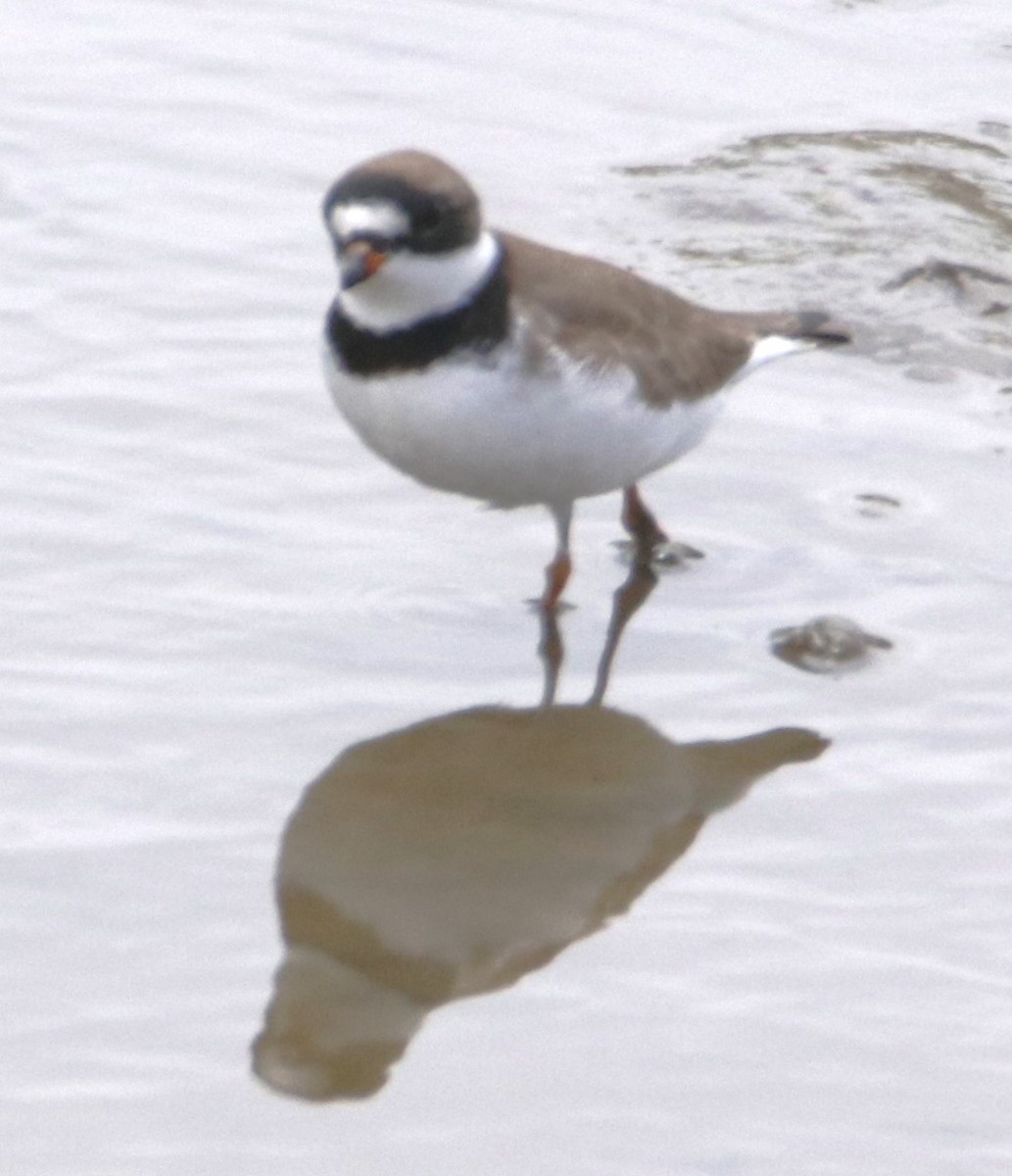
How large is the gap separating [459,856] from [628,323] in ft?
6.10

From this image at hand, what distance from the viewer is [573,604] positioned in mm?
7316

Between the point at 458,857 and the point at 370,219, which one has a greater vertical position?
the point at 370,219

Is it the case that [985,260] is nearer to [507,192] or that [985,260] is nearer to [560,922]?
[507,192]

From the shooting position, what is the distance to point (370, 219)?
6422 mm

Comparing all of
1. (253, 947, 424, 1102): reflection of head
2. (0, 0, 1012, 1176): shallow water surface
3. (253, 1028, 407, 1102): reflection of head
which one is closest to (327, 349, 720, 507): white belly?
(0, 0, 1012, 1176): shallow water surface

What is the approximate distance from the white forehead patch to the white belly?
34 centimetres

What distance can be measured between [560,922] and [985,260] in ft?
14.8

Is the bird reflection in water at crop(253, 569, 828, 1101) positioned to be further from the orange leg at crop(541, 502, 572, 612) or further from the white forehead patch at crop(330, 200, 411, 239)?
the white forehead patch at crop(330, 200, 411, 239)

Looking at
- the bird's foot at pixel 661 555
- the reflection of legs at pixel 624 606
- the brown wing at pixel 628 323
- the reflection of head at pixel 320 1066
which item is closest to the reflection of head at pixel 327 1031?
the reflection of head at pixel 320 1066

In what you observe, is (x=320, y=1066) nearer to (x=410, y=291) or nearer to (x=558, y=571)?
(x=410, y=291)

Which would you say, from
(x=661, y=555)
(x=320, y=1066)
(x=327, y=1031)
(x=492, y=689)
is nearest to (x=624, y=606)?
(x=661, y=555)

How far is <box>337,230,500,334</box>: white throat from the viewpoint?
21.4 ft

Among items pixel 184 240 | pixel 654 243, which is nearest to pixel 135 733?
pixel 184 240

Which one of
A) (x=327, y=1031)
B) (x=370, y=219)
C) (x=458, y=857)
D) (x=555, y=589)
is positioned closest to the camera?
(x=327, y=1031)
